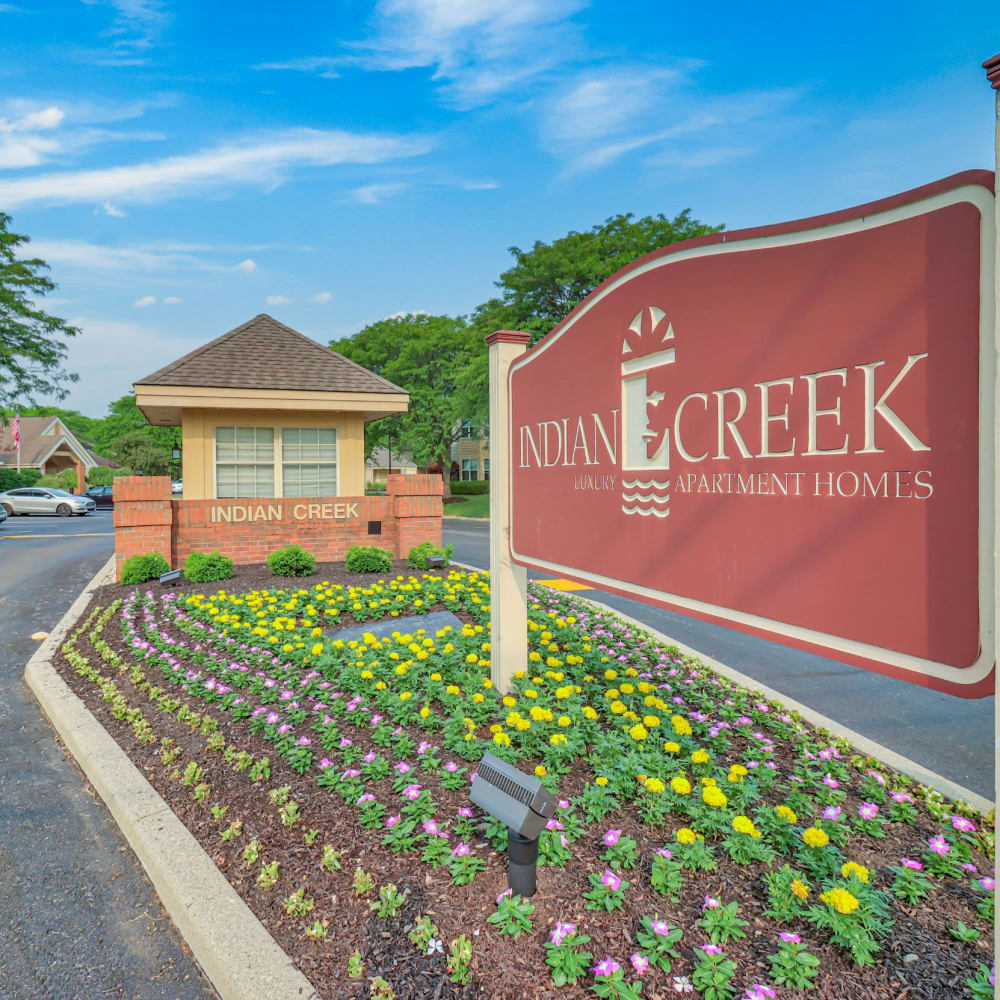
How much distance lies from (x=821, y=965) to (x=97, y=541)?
19.3 m

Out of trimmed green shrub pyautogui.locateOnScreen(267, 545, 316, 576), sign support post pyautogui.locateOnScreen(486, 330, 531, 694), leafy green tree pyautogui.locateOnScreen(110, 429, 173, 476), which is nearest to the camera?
sign support post pyautogui.locateOnScreen(486, 330, 531, 694)

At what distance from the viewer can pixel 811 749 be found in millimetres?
3889

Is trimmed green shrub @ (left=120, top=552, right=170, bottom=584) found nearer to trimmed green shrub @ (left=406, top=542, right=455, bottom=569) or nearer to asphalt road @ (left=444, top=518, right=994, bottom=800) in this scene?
trimmed green shrub @ (left=406, top=542, right=455, bottom=569)

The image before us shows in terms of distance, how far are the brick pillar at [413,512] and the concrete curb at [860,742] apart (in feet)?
18.5

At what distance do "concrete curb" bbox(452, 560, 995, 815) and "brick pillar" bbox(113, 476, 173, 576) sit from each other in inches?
305

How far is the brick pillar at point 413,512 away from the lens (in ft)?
36.6

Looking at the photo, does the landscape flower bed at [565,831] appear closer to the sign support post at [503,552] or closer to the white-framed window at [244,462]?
the sign support post at [503,552]

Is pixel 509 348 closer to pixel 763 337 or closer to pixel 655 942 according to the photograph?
pixel 763 337

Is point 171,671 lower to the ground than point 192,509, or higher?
lower

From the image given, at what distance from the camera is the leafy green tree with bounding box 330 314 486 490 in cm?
3634

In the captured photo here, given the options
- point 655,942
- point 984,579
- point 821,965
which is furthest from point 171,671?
point 984,579

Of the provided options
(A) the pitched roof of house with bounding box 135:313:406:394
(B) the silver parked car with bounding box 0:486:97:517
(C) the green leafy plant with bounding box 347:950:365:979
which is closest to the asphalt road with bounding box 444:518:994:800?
(C) the green leafy plant with bounding box 347:950:365:979

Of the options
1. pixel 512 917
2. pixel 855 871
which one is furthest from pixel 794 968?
pixel 512 917

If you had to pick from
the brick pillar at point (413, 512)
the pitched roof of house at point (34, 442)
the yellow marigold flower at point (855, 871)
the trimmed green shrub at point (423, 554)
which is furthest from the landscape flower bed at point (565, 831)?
the pitched roof of house at point (34, 442)
